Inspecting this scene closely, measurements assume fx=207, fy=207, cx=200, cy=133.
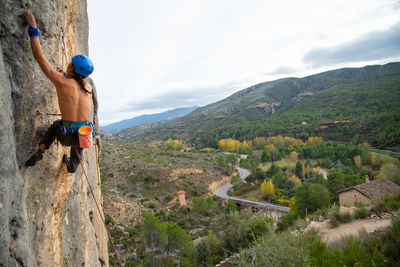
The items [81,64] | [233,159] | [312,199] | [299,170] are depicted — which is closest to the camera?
[81,64]

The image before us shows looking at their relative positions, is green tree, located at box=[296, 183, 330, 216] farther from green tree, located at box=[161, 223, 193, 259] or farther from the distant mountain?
the distant mountain

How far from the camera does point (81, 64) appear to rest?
316 centimetres

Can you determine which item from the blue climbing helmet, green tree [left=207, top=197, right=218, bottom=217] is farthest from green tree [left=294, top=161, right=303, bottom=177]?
the blue climbing helmet

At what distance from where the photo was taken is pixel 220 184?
49.8 metres

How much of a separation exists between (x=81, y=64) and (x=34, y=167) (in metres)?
1.67

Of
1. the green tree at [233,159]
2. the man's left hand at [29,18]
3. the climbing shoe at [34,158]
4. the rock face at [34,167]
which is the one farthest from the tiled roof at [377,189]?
the green tree at [233,159]

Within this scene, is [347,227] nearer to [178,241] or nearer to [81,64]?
[178,241]

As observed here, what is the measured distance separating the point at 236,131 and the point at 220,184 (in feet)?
241

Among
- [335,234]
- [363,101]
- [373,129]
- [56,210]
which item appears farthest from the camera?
[363,101]

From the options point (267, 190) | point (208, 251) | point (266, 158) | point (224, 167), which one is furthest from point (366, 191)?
point (266, 158)

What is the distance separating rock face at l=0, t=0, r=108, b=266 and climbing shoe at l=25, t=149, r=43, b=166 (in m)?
0.06

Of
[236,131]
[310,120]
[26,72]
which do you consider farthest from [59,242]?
[310,120]

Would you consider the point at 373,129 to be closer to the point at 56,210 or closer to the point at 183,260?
the point at 183,260

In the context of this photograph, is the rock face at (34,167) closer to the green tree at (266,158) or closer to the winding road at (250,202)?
the winding road at (250,202)
